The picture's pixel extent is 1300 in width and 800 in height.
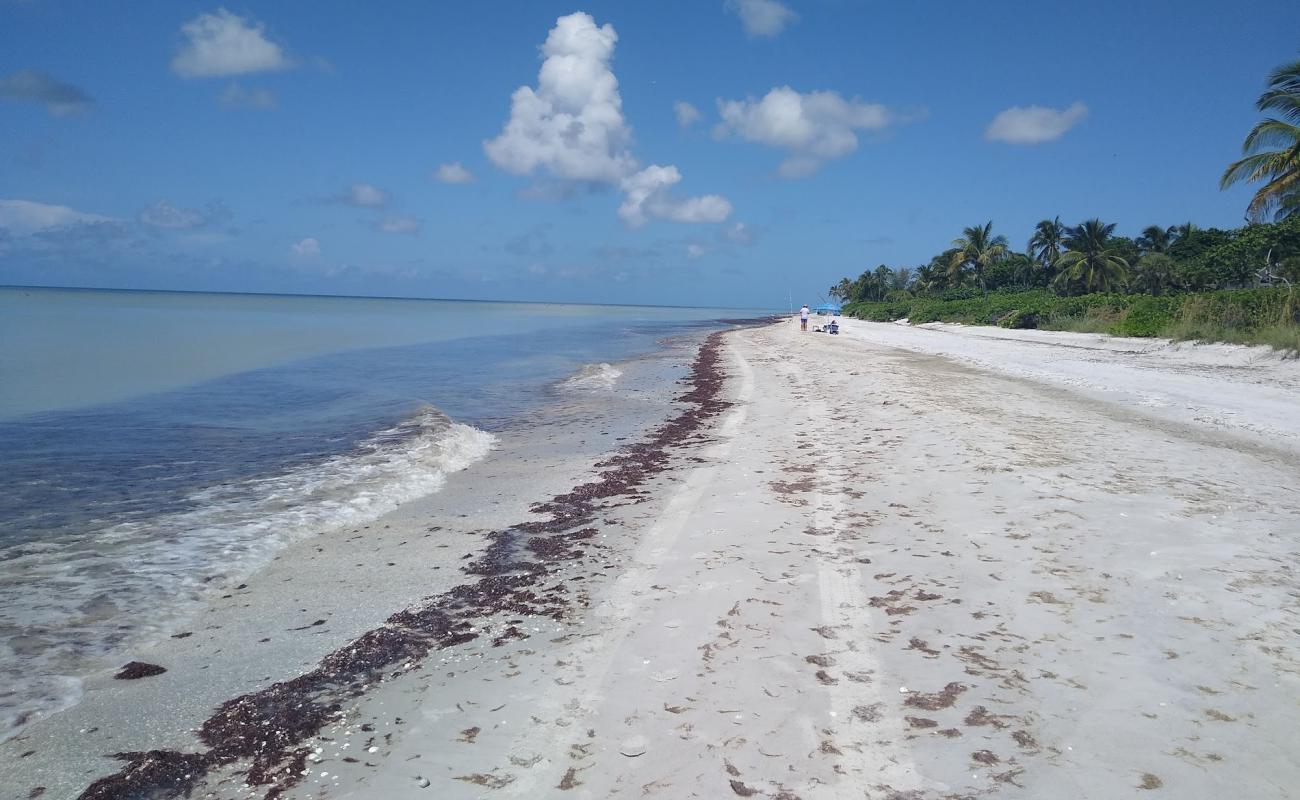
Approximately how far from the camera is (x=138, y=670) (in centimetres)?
444

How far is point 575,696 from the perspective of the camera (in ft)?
12.5

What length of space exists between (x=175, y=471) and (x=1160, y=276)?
5928 centimetres

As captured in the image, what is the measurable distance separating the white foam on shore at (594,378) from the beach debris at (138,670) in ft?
52.6

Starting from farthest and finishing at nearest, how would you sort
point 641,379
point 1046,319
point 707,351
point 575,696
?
point 1046,319 < point 707,351 < point 641,379 < point 575,696

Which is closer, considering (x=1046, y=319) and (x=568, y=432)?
(x=568, y=432)

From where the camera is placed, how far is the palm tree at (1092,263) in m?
50.8

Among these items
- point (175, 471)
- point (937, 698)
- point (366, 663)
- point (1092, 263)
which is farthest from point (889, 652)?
point (1092, 263)

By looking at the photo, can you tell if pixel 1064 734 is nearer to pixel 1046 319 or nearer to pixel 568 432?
pixel 568 432

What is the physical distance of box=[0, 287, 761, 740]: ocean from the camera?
5.23 metres

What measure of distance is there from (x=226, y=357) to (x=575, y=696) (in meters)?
29.7

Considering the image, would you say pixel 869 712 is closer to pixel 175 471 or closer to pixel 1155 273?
pixel 175 471

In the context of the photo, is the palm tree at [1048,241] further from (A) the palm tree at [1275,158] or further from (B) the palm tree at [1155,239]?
(A) the palm tree at [1275,158]

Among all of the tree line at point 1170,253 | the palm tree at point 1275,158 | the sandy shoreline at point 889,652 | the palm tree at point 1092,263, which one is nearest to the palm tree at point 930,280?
the tree line at point 1170,253

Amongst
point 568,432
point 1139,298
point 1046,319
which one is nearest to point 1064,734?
point 568,432
